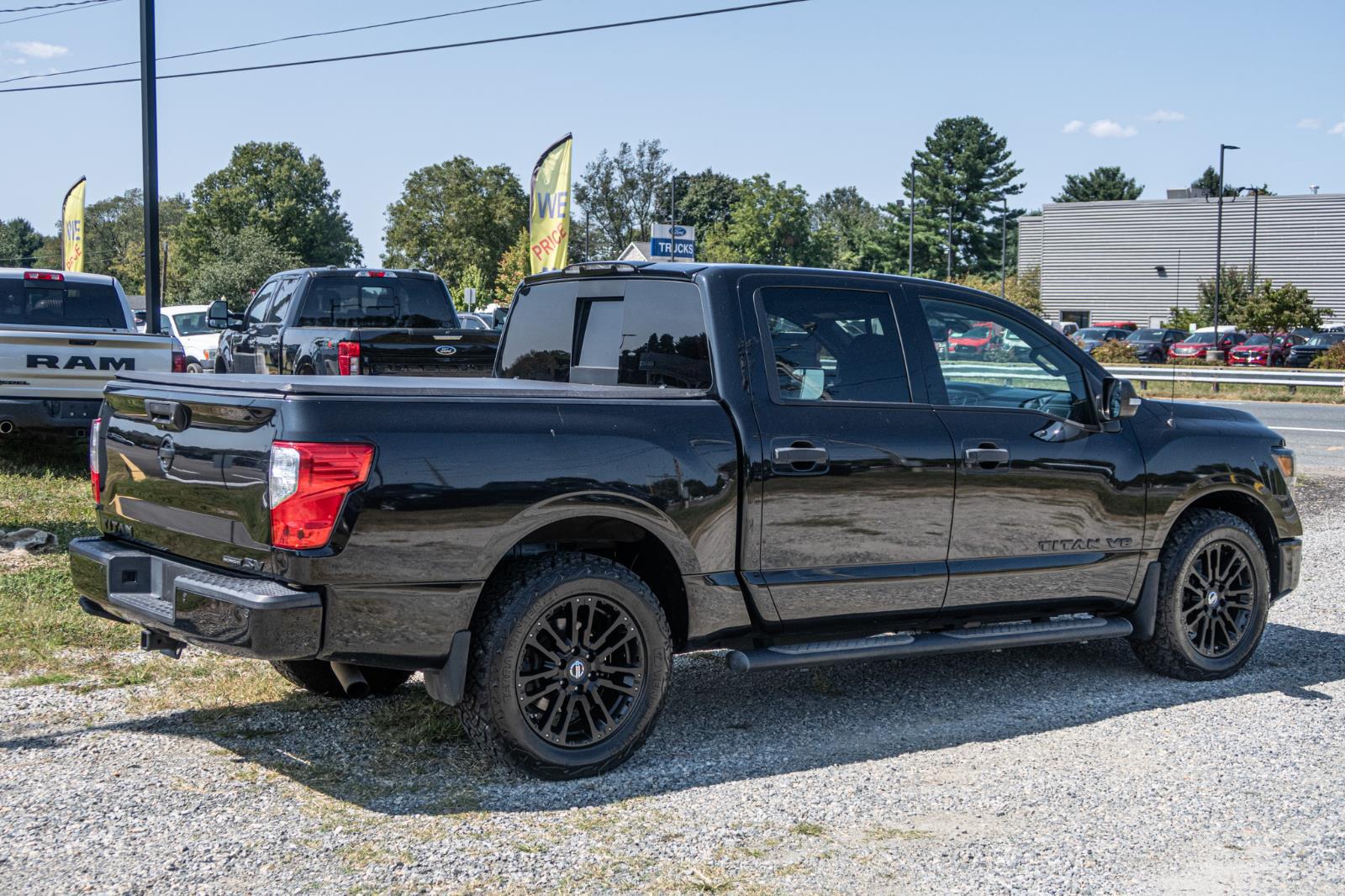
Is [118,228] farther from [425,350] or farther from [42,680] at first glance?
[42,680]

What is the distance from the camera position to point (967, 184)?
109312mm

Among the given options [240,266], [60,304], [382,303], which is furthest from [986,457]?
[240,266]

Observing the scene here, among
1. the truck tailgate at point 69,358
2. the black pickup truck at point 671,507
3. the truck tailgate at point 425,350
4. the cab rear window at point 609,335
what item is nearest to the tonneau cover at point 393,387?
the black pickup truck at point 671,507

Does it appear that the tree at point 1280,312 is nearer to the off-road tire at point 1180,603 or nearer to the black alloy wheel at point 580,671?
the off-road tire at point 1180,603

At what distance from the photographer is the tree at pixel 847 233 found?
292ft

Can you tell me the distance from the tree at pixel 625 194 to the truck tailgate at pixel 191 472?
4420 inches

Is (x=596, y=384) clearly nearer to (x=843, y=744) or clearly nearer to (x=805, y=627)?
(x=805, y=627)

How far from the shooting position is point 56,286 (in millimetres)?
13609

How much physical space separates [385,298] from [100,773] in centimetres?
1018

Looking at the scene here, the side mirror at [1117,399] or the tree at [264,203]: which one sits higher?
the tree at [264,203]

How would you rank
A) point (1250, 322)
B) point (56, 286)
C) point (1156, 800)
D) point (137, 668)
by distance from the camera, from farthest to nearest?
point (1250, 322)
point (56, 286)
point (137, 668)
point (1156, 800)

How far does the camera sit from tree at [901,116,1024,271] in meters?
108

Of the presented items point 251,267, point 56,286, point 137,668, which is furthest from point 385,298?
point 251,267

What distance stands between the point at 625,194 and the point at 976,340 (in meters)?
114
